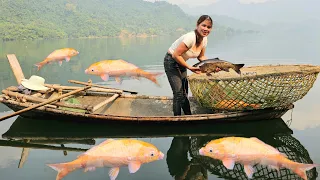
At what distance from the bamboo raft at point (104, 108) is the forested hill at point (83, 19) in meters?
48.3

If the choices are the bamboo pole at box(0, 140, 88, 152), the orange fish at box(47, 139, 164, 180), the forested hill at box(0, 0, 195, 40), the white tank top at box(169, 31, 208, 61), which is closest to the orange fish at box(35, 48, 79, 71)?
the bamboo pole at box(0, 140, 88, 152)

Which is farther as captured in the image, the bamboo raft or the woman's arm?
the bamboo raft

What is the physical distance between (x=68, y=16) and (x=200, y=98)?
94516 mm

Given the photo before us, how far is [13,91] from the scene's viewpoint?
7.15 m

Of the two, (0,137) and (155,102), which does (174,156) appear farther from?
(0,137)

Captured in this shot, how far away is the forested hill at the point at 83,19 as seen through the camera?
64.1 meters

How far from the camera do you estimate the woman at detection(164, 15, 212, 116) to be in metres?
5.64

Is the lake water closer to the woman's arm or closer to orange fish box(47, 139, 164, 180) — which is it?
orange fish box(47, 139, 164, 180)

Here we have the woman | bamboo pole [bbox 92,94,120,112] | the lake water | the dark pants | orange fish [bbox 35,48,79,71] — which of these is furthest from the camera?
orange fish [bbox 35,48,79,71]

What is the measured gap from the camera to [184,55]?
237 inches

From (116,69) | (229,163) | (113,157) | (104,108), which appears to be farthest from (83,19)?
(229,163)

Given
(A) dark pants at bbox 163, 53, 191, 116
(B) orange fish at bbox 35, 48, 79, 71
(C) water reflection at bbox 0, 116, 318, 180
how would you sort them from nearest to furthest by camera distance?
(C) water reflection at bbox 0, 116, 318, 180 < (A) dark pants at bbox 163, 53, 191, 116 < (B) orange fish at bbox 35, 48, 79, 71

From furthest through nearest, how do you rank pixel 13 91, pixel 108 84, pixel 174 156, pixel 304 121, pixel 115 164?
1. pixel 108 84
2. pixel 304 121
3. pixel 13 91
4. pixel 174 156
5. pixel 115 164

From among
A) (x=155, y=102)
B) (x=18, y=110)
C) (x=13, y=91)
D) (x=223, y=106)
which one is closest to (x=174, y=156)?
(x=223, y=106)
